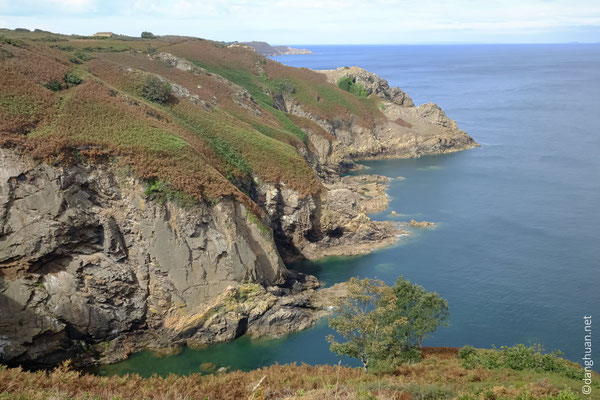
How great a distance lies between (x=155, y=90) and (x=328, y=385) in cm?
5654

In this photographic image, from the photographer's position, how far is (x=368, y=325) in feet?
103

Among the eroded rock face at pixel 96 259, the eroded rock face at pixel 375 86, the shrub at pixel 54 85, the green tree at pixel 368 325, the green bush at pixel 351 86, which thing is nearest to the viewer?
the green tree at pixel 368 325

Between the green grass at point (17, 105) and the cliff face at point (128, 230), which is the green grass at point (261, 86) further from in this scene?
the green grass at point (17, 105)

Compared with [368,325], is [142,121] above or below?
above

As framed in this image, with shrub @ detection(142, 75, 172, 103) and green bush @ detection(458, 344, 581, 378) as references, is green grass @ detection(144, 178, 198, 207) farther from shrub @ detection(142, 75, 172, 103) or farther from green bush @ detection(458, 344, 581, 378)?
green bush @ detection(458, 344, 581, 378)

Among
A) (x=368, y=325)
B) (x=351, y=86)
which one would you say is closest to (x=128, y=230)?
(x=368, y=325)

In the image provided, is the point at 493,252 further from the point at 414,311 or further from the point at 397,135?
the point at 397,135

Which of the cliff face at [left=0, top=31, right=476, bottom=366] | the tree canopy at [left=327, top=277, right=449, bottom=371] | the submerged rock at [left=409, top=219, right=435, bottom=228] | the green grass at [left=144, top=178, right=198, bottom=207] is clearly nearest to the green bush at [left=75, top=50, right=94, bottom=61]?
the cliff face at [left=0, top=31, right=476, bottom=366]

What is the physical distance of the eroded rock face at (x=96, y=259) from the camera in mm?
39781

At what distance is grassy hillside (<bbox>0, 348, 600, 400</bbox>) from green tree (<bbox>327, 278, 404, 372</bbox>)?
4.78 ft

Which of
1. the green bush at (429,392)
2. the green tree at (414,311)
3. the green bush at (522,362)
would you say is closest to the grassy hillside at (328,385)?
the green bush at (429,392)

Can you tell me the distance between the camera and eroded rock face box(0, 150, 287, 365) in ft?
131

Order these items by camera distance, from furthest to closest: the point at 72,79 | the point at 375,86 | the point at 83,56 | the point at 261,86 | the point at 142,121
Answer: the point at 375,86
the point at 261,86
the point at 83,56
the point at 72,79
the point at 142,121

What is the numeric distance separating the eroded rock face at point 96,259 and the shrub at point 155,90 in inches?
1012
